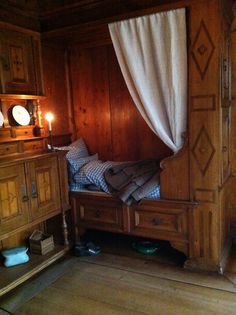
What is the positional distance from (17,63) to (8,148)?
0.81 m

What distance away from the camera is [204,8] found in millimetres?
2252

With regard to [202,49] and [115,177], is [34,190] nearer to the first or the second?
[115,177]

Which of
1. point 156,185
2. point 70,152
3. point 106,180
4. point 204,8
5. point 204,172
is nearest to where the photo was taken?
point 204,8

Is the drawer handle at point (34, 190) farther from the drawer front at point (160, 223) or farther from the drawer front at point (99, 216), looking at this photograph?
the drawer front at point (160, 223)

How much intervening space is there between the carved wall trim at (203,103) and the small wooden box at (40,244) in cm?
179

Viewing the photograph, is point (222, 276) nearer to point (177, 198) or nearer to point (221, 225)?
point (221, 225)

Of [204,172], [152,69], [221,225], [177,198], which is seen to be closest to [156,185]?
[177,198]

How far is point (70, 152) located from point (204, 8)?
1.81 meters

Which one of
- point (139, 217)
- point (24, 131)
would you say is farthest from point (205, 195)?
point (24, 131)

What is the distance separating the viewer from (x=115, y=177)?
9.26ft

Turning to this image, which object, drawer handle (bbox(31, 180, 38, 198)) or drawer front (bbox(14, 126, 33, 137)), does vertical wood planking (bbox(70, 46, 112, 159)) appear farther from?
drawer handle (bbox(31, 180, 38, 198))

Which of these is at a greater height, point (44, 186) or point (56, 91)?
point (56, 91)

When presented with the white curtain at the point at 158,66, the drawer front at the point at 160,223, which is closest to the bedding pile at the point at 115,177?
the drawer front at the point at 160,223

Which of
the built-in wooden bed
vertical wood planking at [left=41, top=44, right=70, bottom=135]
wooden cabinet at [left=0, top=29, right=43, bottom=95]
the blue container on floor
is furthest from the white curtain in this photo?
the blue container on floor
